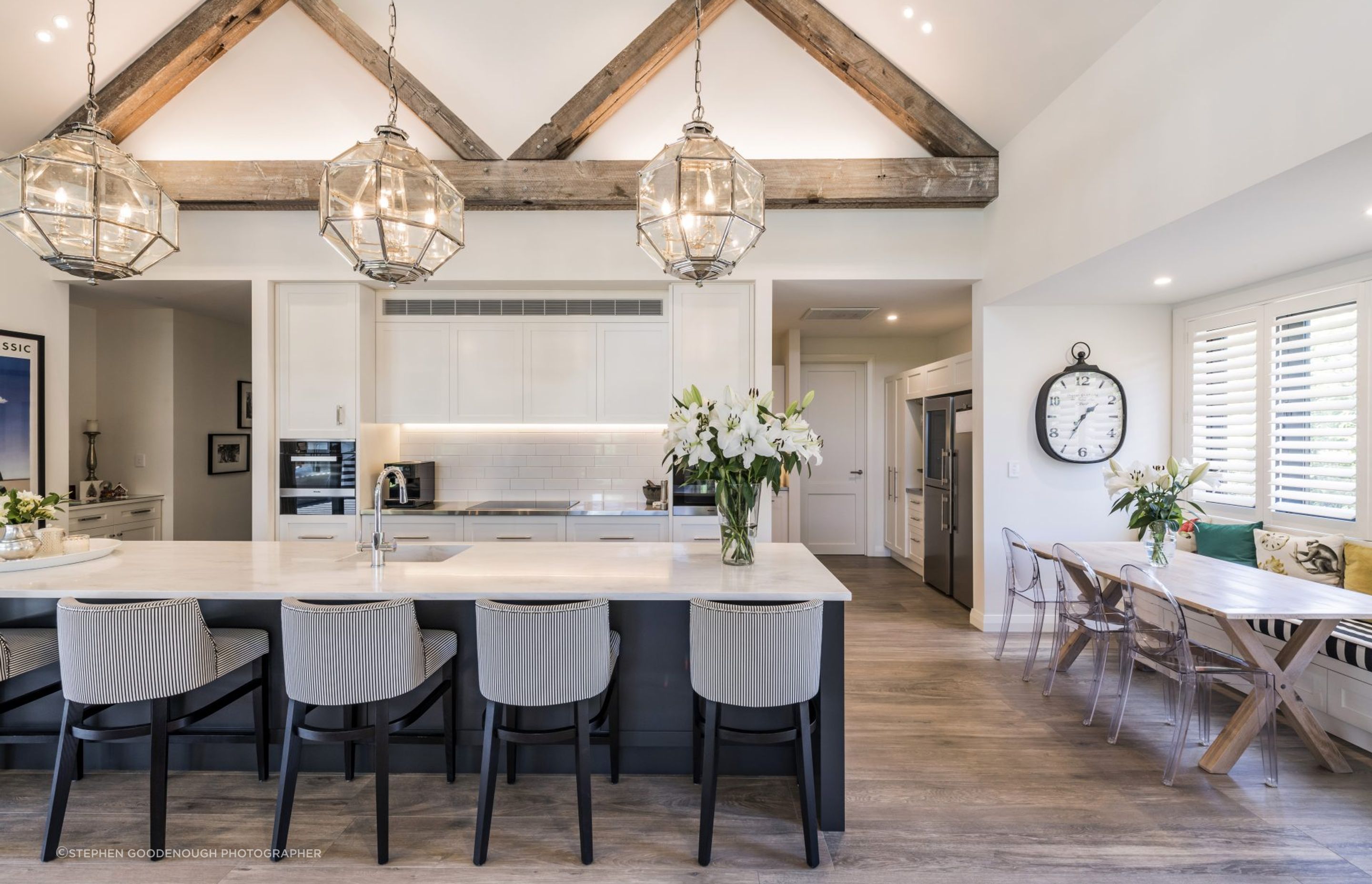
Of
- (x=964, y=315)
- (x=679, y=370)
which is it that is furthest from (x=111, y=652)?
(x=964, y=315)

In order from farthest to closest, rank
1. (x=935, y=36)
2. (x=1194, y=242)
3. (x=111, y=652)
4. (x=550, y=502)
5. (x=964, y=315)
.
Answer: (x=964, y=315) → (x=550, y=502) → (x=935, y=36) → (x=1194, y=242) → (x=111, y=652)

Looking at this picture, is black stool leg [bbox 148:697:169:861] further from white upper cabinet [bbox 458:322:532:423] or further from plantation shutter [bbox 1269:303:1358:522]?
plantation shutter [bbox 1269:303:1358:522]

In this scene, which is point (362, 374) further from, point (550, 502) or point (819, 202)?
point (819, 202)

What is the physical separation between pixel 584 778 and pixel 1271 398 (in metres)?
4.35

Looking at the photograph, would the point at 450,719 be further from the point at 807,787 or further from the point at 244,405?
the point at 244,405

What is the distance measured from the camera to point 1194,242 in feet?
9.68

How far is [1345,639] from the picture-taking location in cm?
270

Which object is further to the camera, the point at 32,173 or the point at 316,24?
the point at 316,24

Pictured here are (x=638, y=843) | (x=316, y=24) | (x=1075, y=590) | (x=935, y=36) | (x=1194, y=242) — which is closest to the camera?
(x=638, y=843)

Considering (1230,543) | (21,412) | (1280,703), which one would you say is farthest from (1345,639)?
(21,412)

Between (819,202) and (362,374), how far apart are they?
3.40 metres

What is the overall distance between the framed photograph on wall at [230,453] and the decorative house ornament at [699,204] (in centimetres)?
527

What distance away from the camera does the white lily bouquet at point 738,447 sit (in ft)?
7.41

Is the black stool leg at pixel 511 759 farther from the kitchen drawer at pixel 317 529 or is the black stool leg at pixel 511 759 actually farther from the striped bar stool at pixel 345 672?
the kitchen drawer at pixel 317 529
